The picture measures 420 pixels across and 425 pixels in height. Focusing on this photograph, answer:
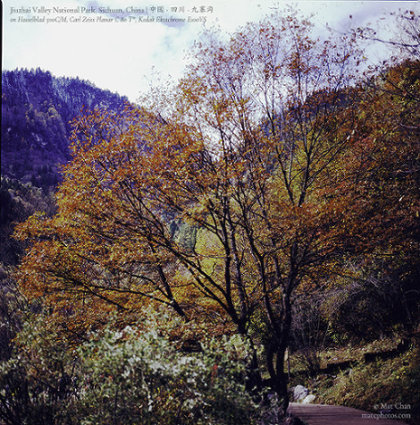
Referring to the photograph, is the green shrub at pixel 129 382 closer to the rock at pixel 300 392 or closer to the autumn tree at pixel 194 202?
the autumn tree at pixel 194 202

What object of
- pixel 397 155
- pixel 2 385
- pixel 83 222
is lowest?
pixel 2 385

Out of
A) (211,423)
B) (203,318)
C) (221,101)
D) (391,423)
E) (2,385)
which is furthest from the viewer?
(203,318)

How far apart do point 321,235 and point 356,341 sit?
8994 mm


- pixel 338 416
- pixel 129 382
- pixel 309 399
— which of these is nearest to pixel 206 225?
pixel 129 382

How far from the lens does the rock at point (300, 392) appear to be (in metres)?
13.4

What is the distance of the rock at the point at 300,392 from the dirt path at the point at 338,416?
7.22 feet

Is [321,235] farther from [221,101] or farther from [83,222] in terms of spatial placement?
[83,222]

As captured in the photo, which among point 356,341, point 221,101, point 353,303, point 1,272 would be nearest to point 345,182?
point 221,101

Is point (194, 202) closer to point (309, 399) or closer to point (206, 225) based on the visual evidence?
point (206, 225)

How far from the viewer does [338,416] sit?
9.61 meters

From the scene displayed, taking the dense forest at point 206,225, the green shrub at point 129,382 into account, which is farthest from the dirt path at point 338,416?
the green shrub at point 129,382

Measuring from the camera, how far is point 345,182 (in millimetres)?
10102

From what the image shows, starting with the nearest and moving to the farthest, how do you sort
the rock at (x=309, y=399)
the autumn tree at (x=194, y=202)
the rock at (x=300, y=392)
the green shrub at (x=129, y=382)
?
the green shrub at (x=129, y=382), the autumn tree at (x=194, y=202), the rock at (x=309, y=399), the rock at (x=300, y=392)

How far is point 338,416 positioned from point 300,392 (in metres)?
4.32
